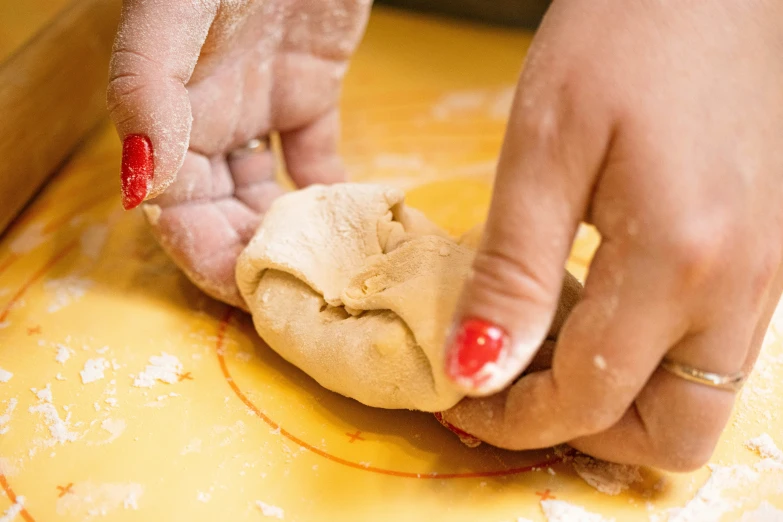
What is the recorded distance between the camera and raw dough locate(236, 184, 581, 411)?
27.5 inches

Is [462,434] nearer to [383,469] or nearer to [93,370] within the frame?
[383,469]

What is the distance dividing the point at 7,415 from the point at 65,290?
25cm

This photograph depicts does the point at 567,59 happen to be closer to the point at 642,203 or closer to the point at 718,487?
the point at 642,203

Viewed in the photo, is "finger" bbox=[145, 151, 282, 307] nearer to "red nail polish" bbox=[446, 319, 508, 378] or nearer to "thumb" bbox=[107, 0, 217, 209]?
"thumb" bbox=[107, 0, 217, 209]

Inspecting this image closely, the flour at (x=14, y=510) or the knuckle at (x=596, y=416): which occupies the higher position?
the knuckle at (x=596, y=416)

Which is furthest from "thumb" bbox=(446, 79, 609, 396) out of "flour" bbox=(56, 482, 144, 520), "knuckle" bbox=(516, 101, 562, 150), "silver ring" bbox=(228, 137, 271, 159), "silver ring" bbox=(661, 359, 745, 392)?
"silver ring" bbox=(228, 137, 271, 159)

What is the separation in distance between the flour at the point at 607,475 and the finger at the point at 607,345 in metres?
0.10

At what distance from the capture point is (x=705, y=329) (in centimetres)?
60

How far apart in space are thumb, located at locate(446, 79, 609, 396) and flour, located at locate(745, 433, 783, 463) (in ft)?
1.21

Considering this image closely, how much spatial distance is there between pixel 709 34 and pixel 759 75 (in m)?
0.06

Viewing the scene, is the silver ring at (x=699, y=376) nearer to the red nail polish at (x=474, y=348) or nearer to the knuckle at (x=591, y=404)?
the knuckle at (x=591, y=404)

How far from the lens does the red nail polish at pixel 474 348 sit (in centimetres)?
56

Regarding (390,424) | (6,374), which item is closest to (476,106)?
(390,424)

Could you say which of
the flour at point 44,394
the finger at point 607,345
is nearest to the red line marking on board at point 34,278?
the flour at point 44,394
